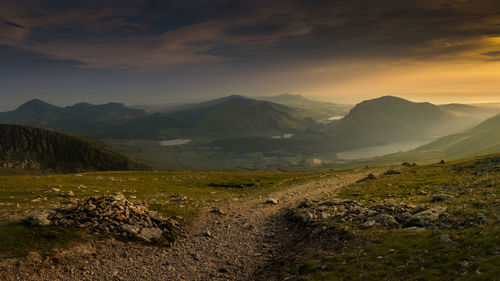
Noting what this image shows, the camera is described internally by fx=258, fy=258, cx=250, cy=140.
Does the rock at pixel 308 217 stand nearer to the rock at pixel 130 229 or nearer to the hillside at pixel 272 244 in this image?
the hillside at pixel 272 244

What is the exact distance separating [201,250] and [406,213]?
1940 centimetres

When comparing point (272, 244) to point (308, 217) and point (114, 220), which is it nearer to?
point (308, 217)

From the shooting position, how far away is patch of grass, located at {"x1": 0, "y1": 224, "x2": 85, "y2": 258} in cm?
1888

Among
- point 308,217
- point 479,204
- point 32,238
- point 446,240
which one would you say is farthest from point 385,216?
point 32,238

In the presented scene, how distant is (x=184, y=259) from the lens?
2230cm

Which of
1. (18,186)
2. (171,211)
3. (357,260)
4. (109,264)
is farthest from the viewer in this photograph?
(18,186)

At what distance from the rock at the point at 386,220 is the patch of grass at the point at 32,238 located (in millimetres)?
25935

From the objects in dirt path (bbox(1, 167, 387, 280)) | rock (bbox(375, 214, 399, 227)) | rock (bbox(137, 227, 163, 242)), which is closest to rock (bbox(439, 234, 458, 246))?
rock (bbox(375, 214, 399, 227))

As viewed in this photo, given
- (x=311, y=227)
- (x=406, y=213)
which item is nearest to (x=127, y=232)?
(x=311, y=227)

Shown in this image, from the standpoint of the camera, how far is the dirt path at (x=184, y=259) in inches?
733

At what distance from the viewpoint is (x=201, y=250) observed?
2417 centimetres

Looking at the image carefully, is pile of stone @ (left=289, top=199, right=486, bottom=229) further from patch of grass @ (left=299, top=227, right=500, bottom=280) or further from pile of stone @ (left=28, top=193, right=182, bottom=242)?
pile of stone @ (left=28, top=193, right=182, bottom=242)

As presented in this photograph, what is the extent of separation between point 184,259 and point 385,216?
1858 centimetres

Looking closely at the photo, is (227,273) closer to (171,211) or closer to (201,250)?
(201,250)
